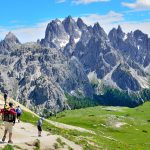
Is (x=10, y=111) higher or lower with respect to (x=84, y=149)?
higher

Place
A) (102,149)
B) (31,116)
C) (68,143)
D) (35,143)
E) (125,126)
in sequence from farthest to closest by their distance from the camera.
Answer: (125,126) → (31,116) → (102,149) → (68,143) → (35,143)

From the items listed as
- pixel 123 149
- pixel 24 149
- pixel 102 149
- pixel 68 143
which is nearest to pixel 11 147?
pixel 24 149

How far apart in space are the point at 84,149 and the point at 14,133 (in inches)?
334

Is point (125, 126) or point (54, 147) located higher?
point (54, 147)

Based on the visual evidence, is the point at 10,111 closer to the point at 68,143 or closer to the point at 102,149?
the point at 68,143

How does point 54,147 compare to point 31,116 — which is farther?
point 31,116

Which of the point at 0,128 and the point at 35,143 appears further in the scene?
the point at 0,128

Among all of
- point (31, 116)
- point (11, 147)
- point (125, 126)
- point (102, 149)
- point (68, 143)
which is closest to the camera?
point (11, 147)

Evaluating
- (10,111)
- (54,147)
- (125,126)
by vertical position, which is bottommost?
(125,126)

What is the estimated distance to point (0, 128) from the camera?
47.4 metres

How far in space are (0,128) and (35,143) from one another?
8.56 metres

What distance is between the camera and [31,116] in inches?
3910

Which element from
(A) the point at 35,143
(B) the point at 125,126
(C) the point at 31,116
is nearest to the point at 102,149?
(A) the point at 35,143

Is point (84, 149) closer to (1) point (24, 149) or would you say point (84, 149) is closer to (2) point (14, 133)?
(2) point (14, 133)
